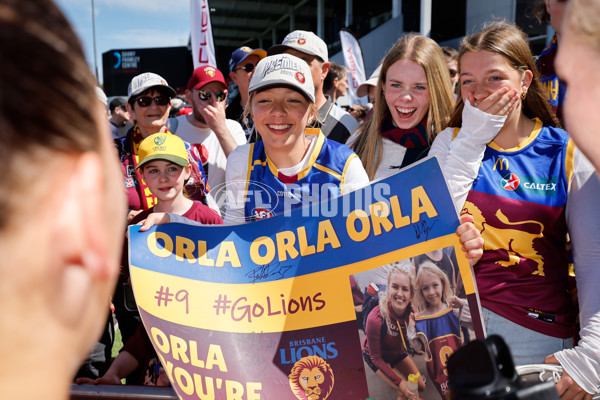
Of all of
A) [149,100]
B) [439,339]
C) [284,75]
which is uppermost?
[149,100]

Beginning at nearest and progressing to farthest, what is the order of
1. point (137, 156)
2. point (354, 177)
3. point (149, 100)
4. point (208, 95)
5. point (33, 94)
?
point (33, 94), point (354, 177), point (137, 156), point (149, 100), point (208, 95)

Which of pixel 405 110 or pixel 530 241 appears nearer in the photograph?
pixel 530 241

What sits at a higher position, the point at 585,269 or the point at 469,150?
the point at 469,150

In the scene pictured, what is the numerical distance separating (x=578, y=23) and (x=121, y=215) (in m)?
0.61

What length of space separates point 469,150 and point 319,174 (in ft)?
2.14

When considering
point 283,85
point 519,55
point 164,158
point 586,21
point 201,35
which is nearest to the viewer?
point 586,21

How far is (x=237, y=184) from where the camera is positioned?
2.23m

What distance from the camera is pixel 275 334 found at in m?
1.50

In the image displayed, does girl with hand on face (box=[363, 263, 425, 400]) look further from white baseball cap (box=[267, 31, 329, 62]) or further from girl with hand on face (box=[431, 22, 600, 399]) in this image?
white baseball cap (box=[267, 31, 329, 62])

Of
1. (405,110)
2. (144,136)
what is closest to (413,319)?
(405,110)

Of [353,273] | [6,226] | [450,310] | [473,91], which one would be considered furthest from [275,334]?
[473,91]

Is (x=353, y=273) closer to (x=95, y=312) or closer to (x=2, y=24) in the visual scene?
(x=95, y=312)

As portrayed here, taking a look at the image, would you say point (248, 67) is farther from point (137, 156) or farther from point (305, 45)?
point (137, 156)

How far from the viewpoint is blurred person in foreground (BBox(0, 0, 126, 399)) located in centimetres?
41
